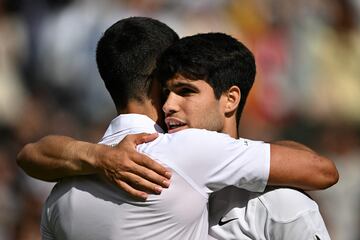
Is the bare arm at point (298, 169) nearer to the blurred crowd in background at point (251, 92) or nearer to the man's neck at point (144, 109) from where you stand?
the man's neck at point (144, 109)

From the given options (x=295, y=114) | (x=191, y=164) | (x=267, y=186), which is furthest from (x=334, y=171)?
(x=295, y=114)

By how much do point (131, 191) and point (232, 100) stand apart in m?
0.51

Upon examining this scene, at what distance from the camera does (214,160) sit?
2.90 meters

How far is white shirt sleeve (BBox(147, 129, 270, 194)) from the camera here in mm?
2904

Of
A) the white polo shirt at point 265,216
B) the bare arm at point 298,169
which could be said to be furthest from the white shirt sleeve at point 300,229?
the bare arm at point 298,169

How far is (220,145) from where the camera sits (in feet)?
9.60

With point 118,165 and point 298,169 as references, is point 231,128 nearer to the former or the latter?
point 298,169

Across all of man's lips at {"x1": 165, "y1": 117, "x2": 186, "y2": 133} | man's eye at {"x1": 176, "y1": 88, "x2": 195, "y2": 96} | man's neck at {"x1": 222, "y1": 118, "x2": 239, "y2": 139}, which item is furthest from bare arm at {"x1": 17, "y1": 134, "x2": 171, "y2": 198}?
man's neck at {"x1": 222, "y1": 118, "x2": 239, "y2": 139}

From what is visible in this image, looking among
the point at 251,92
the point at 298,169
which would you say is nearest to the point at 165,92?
the point at 298,169

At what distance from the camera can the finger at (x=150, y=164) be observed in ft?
9.48

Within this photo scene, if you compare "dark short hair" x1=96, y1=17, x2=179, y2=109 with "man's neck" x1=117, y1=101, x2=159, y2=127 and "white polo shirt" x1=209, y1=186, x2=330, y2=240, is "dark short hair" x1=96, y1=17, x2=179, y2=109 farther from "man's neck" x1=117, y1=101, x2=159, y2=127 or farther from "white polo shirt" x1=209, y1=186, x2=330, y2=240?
"white polo shirt" x1=209, y1=186, x2=330, y2=240

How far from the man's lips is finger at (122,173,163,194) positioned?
0.75ft

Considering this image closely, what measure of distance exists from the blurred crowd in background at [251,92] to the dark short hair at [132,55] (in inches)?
149

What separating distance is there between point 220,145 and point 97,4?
449cm
